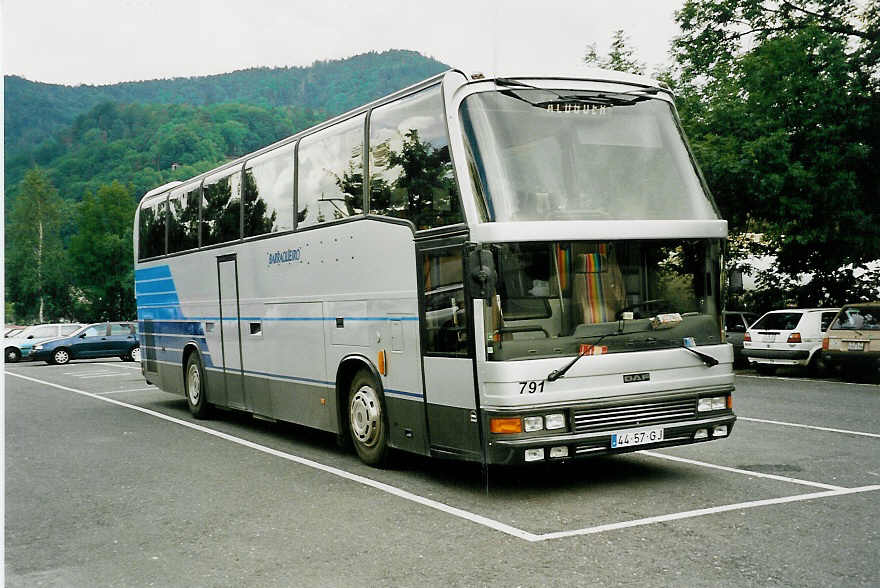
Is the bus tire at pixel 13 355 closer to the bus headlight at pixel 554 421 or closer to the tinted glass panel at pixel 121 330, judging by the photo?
the tinted glass panel at pixel 121 330

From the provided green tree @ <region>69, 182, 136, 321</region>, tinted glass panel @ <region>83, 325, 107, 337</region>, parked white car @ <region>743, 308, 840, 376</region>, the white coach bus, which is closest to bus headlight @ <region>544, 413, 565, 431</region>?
the white coach bus

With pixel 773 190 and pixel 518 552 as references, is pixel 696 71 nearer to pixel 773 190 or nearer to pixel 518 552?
pixel 773 190

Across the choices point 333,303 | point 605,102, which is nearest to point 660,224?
point 605,102

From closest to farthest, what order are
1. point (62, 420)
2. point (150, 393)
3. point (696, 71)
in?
point (62, 420)
point (150, 393)
point (696, 71)

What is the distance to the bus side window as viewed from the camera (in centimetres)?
803

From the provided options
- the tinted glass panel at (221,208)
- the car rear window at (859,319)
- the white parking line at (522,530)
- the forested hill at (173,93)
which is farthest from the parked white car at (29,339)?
the forested hill at (173,93)

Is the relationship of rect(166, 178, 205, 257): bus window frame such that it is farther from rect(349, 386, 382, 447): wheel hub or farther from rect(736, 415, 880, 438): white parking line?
rect(736, 415, 880, 438): white parking line

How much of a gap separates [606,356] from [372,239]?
2.79 m

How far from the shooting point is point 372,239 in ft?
31.2

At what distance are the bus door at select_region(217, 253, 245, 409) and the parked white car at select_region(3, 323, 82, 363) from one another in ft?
86.7

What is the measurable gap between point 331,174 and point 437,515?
444 centimetres

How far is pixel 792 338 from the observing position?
22109mm

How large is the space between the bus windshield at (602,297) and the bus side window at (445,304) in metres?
0.39

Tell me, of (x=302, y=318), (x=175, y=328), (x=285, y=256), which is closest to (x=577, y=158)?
(x=302, y=318)
